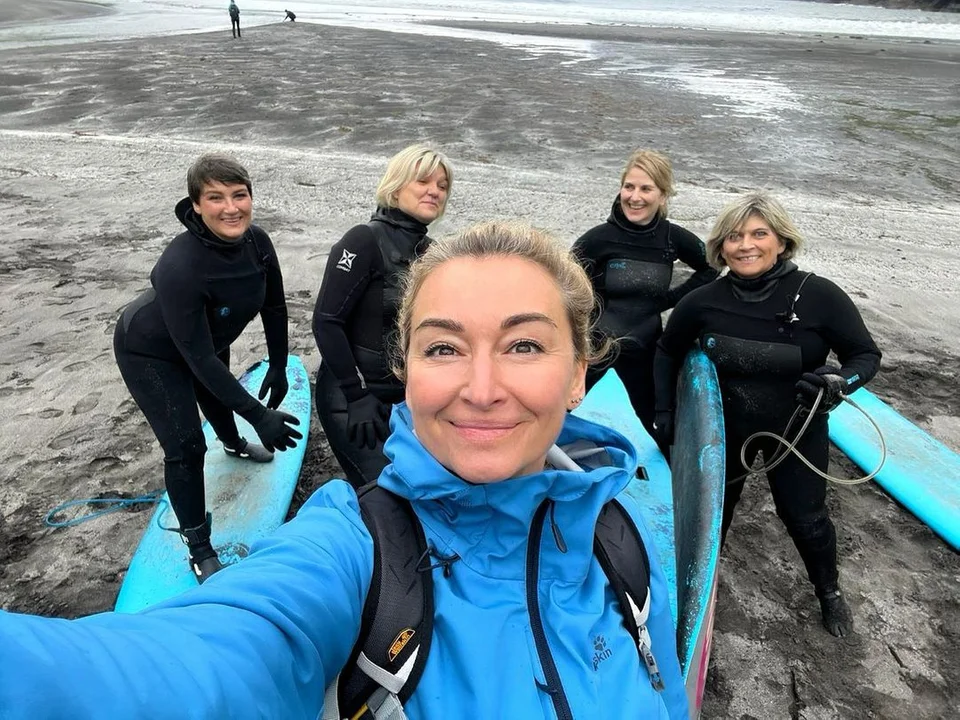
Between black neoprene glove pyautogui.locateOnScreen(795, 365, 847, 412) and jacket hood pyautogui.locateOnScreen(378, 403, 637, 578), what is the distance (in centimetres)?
176

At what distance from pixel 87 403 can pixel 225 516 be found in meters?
1.96

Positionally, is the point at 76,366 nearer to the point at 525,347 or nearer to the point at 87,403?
the point at 87,403

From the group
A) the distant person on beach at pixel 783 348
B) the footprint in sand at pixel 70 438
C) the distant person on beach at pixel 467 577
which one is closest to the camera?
the distant person on beach at pixel 467 577

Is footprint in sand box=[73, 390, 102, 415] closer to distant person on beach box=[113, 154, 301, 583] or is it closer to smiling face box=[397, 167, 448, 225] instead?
distant person on beach box=[113, 154, 301, 583]

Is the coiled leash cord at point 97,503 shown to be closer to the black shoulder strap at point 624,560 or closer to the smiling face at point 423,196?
the smiling face at point 423,196

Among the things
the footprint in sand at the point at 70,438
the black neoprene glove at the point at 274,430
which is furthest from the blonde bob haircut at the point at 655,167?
the footprint in sand at the point at 70,438

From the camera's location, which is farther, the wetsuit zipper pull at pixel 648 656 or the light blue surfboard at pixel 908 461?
the light blue surfboard at pixel 908 461

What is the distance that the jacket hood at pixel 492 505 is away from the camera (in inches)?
49.3

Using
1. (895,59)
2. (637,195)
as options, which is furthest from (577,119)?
(895,59)

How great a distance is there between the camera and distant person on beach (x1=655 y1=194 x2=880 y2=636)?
109 inches

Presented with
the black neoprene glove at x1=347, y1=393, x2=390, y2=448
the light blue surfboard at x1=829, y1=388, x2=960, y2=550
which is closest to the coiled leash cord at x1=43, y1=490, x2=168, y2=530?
the black neoprene glove at x1=347, y1=393, x2=390, y2=448

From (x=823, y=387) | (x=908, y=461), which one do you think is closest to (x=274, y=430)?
(x=823, y=387)

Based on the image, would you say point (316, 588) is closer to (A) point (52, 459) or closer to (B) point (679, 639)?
(B) point (679, 639)

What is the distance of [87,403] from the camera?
4703mm
